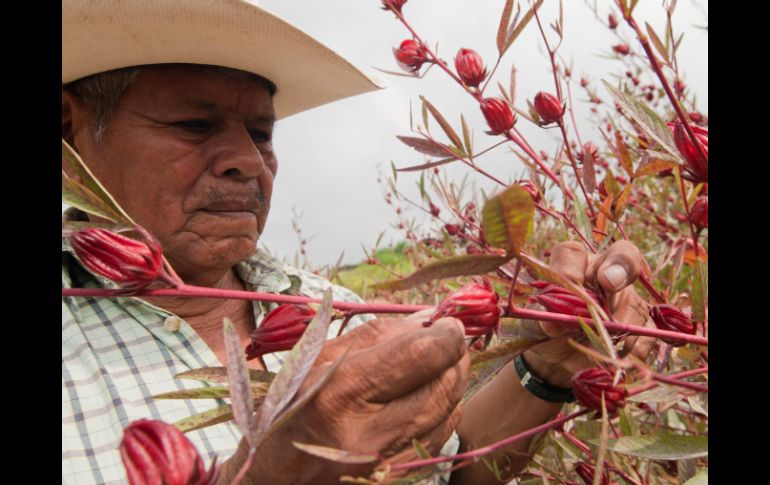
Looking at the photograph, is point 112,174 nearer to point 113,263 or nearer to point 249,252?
point 249,252

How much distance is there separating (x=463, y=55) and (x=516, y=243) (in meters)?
0.43

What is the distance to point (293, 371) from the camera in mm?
341

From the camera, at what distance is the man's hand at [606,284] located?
0.48 meters

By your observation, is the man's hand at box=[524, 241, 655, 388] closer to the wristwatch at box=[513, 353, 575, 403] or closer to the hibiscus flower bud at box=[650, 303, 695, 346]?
the hibiscus flower bud at box=[650, 303, 695, 346]

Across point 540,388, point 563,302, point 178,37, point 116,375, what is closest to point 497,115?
point 563,302

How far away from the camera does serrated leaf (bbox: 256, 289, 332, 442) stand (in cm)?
34

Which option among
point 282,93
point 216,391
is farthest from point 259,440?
point 282,93

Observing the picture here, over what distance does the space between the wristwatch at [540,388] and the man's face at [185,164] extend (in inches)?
21.7

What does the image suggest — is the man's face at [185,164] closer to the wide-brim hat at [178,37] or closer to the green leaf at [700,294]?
the wide-brim hat at [178,37]

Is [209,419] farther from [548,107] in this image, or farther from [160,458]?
[548,107]

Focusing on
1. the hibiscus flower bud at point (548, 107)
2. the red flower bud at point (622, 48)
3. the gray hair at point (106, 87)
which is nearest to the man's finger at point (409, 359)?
the hibiscus flower bud at point (548, 107)

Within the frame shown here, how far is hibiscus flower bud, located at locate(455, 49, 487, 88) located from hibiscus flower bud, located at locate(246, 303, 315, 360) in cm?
41

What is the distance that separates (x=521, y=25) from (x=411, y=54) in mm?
180

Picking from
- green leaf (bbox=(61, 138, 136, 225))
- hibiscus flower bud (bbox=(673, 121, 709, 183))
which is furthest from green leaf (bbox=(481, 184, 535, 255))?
green leaf (bbox=(61, 138, 136, 225))
